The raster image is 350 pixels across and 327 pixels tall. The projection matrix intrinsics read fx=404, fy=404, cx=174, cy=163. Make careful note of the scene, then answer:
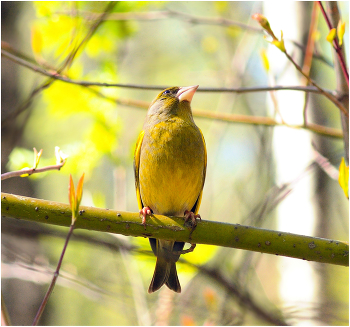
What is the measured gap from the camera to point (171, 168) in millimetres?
3389

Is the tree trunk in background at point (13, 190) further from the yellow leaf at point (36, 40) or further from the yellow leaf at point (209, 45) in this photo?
the yellow leaf at point (209, 45)

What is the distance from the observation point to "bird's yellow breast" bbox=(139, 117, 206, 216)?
3.41 metres

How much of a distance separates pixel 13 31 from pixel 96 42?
6.32 ft

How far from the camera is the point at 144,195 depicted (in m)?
3.60

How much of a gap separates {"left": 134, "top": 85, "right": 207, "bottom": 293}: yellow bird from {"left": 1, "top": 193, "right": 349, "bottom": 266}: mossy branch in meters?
0.70

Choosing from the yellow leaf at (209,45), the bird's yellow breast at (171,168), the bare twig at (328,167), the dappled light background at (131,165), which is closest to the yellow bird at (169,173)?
the bird's yellow breast at (171,168)

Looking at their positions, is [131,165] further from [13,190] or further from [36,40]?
[36,40]

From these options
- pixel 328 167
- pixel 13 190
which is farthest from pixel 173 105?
pixel 13 190

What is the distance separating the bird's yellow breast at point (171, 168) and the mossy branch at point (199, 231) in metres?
0.81

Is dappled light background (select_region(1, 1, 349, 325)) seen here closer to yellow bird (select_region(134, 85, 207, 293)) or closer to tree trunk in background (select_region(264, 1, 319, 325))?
tree trunk in background (select_region(264, 1, 319, 325))

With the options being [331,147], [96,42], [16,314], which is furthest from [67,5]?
[16,314]

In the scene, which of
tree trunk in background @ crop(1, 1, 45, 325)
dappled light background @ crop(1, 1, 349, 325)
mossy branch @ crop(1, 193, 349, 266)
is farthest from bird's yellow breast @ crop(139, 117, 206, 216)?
tree trunk in background @ crop(1, 1, 45, 325)

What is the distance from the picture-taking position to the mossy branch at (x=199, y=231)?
241 cm

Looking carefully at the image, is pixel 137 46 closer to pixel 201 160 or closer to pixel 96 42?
pixel 96 42
